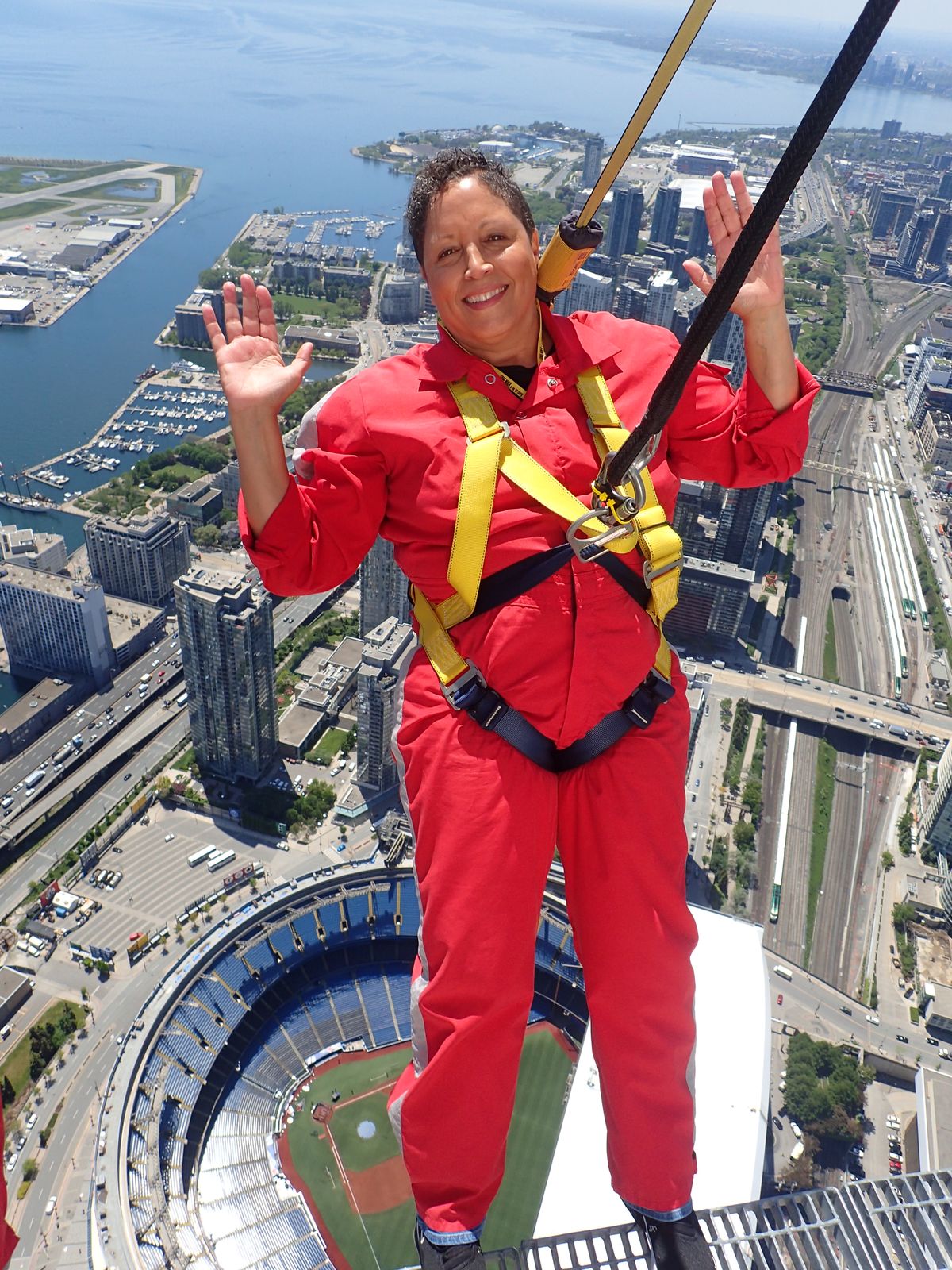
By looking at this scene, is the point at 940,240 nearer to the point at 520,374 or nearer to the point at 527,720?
the point at 520,374

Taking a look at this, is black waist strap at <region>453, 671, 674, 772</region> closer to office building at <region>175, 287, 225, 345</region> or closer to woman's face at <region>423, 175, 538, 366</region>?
woman's face at <region>423, 175, 538, 366</region>

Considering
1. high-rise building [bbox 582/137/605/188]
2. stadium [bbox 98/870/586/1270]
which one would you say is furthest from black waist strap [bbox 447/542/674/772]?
high-rise building [bbox 582/137/605/188]

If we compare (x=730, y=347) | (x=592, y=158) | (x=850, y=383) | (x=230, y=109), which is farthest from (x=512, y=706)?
(x=230, y=109)

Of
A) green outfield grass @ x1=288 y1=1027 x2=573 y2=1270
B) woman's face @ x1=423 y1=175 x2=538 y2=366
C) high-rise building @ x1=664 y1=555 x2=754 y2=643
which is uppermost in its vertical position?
woman's face @ x1=423 y1=175 x2=538 y2=366

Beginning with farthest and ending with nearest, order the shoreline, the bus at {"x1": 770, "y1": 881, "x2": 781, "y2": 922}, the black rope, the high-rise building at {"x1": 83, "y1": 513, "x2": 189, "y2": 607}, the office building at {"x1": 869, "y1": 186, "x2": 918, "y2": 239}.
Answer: the office building at {"x1": 869, "y1": 186, "x2": 918, "y2": 239} < the shoreline < the high-rise building at {"x1": 83, "y1": 513, "x2": 189, "y2": 607} < the bus at {"x1": 770, "y1": 881, "x2": 781, "y2": 922} < the black rope

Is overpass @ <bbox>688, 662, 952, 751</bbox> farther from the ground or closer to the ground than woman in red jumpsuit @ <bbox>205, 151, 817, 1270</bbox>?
closer to the ground

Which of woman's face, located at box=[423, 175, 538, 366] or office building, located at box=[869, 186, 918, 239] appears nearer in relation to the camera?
woman's face, located at box=[423, 175, 538, 366]

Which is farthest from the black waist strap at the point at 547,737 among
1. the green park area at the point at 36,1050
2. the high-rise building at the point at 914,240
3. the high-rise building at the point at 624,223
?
the high-rise building at the point at 914,240
